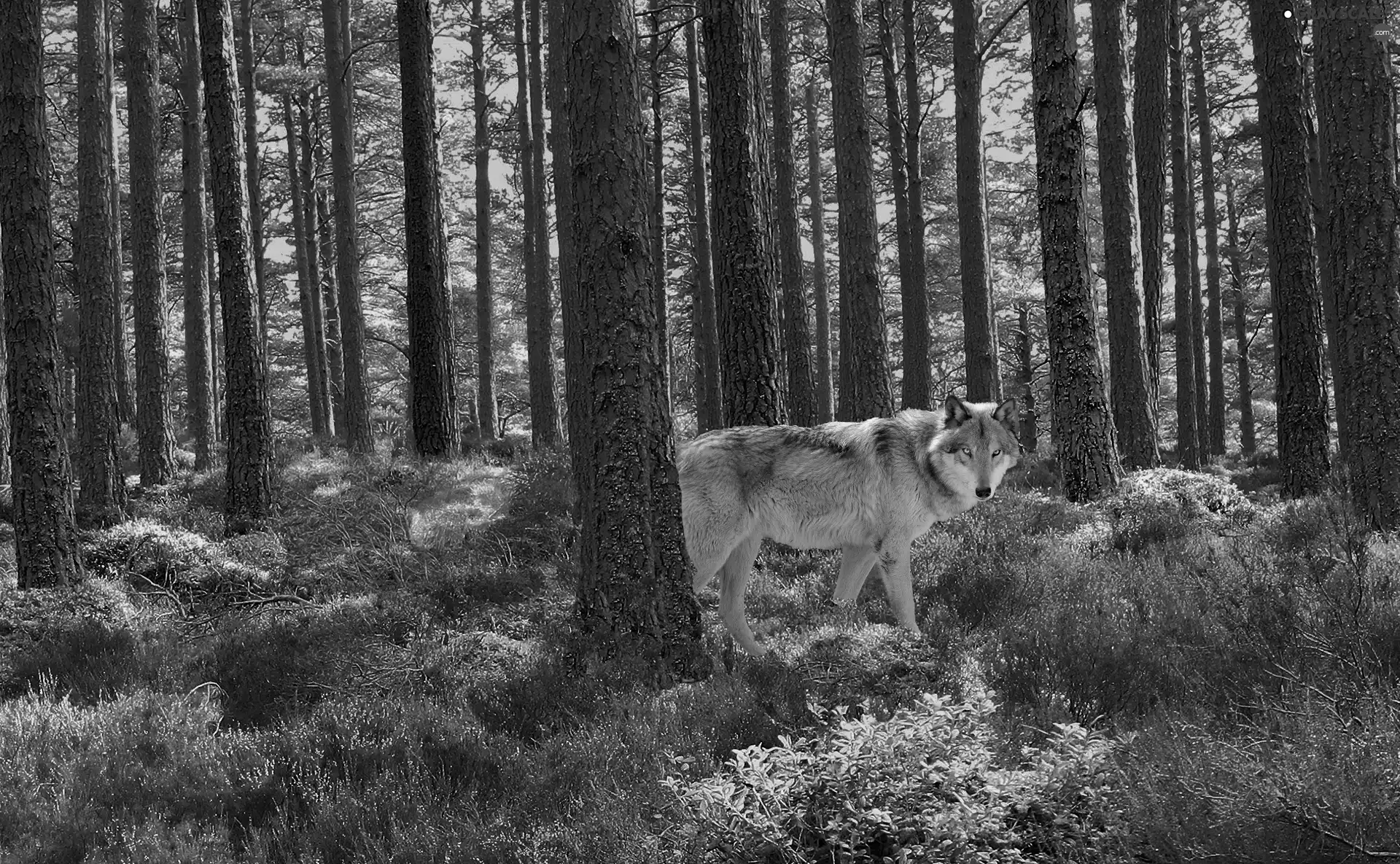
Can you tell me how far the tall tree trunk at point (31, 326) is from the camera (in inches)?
391

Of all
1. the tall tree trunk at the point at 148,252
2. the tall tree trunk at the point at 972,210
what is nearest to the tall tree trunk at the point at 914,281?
the tall tree trunk at the point at 972,210

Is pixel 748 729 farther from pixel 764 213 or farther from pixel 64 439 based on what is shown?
pixel 64 439

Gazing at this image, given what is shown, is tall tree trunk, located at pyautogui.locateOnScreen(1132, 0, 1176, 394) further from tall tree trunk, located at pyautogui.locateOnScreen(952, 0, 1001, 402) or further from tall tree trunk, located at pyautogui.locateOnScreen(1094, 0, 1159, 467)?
tall tree trunk, located at pyautogui.locateOnScreen(952, 0, 1001, 402)

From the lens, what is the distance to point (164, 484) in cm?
1705

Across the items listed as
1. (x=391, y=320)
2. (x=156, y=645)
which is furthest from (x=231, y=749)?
(x=391, y=320)

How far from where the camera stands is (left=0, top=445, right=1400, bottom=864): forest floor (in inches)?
145

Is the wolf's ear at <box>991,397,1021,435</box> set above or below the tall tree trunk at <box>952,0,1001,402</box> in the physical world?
below

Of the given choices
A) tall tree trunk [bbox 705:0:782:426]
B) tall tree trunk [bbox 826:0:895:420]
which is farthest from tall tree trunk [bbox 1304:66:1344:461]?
tall tree trunk [bbox 826:0:895:420]

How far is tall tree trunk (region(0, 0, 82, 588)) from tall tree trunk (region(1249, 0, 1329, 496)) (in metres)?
14.6

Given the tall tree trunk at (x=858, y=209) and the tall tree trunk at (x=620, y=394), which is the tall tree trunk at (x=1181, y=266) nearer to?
the tall tree trunk at (x=858, y=209)

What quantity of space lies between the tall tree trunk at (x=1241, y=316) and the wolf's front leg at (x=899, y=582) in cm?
2325

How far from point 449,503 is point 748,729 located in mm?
9274

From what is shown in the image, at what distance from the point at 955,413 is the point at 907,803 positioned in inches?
194

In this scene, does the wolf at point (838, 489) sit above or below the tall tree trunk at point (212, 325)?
below
